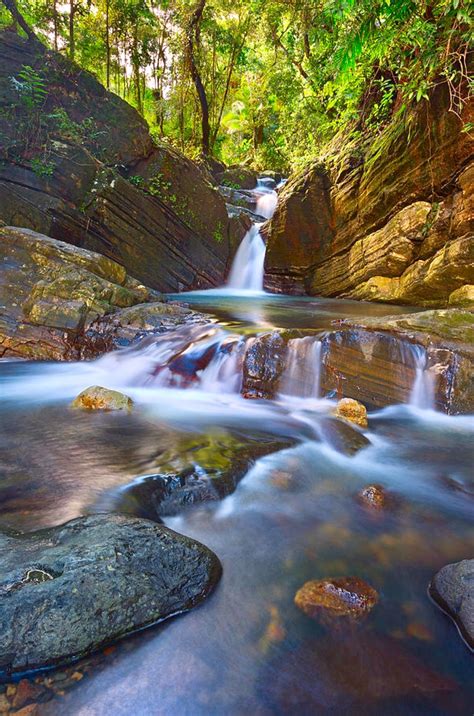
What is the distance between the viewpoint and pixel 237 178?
773 inches

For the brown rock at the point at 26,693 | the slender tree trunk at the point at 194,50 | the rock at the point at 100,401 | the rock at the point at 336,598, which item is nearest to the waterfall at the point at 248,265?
the slender tree trunk at the point at 194,50

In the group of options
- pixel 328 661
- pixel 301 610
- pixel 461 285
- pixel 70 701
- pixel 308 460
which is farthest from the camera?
pixel 461 285

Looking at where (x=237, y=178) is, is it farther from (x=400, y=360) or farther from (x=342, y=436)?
(x=342, y=436)

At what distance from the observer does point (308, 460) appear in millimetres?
3898

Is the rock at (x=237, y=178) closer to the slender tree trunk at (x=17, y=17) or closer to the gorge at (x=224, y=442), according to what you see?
the gorge at (x=224, y=442)

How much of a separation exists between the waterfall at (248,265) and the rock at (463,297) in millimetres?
6524

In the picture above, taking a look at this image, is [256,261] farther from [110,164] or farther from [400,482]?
[400,482]

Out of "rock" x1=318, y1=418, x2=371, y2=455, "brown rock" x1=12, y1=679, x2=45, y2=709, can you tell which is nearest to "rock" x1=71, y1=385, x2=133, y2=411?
"rock" x1=318, y1=418, x2=371, y2=455

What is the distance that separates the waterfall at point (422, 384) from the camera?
5.09 meters

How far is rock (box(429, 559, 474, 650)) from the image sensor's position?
6.24 feet

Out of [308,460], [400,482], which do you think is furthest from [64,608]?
[400,482]

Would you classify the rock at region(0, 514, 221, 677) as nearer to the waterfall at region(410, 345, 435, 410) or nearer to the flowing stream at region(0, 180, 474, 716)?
the flowing stream at region(0, 180, 474, 716)

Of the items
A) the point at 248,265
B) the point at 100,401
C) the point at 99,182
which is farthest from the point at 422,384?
the point at 99,182

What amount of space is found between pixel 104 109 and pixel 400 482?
1350cm
